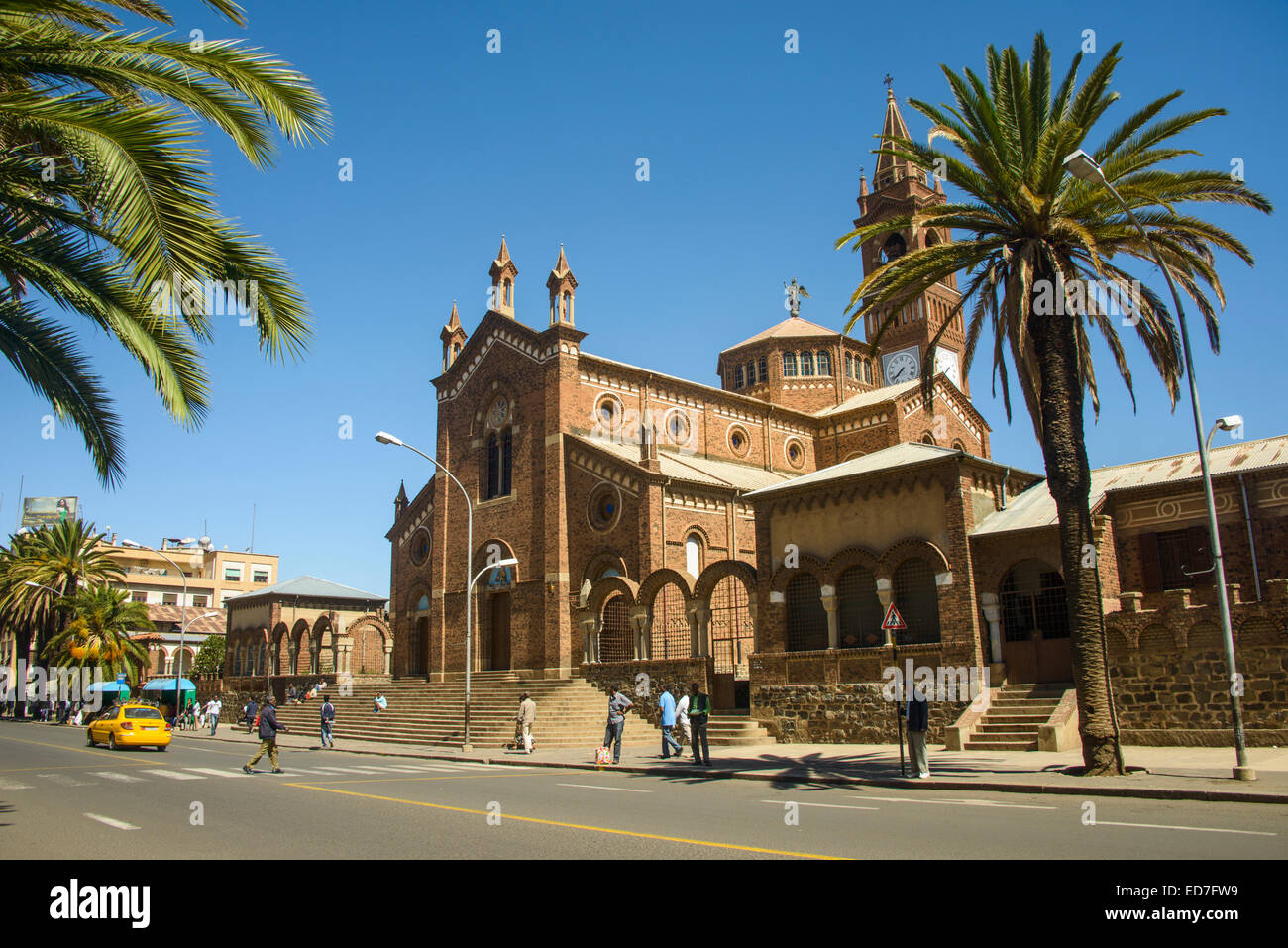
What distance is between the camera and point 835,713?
22.9m

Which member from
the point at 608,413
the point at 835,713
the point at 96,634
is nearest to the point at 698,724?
the point at 835,713

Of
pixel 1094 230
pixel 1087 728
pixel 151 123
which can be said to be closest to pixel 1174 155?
pixel 1094 230

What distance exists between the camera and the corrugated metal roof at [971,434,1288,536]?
69.2 feet

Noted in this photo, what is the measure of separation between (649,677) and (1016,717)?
1150 cm

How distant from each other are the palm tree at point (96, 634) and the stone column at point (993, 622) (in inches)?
1752

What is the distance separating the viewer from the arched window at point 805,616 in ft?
81.1

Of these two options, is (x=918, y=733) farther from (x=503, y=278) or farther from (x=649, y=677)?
(x=503, y=278)

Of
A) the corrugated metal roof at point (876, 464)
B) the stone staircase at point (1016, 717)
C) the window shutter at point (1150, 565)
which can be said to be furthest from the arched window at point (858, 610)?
the window shutter at point (1150, 565)

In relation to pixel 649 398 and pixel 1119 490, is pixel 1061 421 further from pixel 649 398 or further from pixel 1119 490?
pixel 649 398

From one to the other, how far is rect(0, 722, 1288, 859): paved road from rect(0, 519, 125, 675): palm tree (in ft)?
121

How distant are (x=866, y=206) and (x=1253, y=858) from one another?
161ft

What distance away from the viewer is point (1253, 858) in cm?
785

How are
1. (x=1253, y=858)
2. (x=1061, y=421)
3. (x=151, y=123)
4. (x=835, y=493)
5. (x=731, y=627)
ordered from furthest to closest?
(x=731, y=627) → (x=835, y=493) → (x=1061, y=421) → (x=151, y=123) → (x=1253, y=858)

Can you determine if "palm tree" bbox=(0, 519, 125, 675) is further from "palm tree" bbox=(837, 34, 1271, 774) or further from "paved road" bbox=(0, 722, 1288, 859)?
"palm tree" bbox=(837, 34, 1271, 774)
